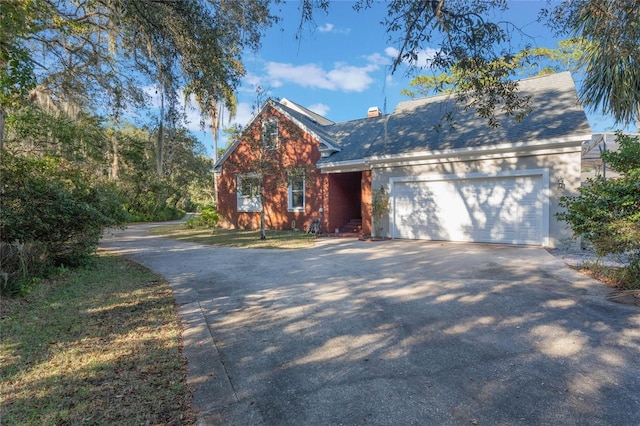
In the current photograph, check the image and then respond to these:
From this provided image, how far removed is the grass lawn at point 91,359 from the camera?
2535 mm

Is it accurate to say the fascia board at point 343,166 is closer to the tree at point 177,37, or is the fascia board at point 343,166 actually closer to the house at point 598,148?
the house at point 598,148

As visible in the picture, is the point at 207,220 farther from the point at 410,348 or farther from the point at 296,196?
the point at 410,348

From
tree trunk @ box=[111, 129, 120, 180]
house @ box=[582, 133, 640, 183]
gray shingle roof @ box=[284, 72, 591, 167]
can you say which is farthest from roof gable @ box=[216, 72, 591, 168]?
tree trunk @ box=[111, 129, 120, 180]

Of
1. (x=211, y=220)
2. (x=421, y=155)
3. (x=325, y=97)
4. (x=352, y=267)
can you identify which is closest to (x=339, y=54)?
(x=325, y=97)

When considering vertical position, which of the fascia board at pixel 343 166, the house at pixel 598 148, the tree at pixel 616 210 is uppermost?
the house at pixel 598 148

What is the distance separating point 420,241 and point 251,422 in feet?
35.3

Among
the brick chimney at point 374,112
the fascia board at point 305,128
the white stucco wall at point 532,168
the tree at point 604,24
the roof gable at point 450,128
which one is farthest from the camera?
the brick chimney at point 374,112

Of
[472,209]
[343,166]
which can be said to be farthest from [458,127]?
[343,166]

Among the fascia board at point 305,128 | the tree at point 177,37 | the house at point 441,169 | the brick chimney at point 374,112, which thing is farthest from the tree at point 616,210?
the brick chimney at point 374,112

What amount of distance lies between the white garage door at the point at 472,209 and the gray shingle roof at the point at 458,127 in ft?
4.37

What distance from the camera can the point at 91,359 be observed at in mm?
3344

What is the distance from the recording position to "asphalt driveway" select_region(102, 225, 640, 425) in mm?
2555

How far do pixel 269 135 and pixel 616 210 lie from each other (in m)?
10.7

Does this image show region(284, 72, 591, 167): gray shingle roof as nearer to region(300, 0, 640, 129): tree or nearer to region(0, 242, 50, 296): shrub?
region(300, 0, 640, 129): tree
